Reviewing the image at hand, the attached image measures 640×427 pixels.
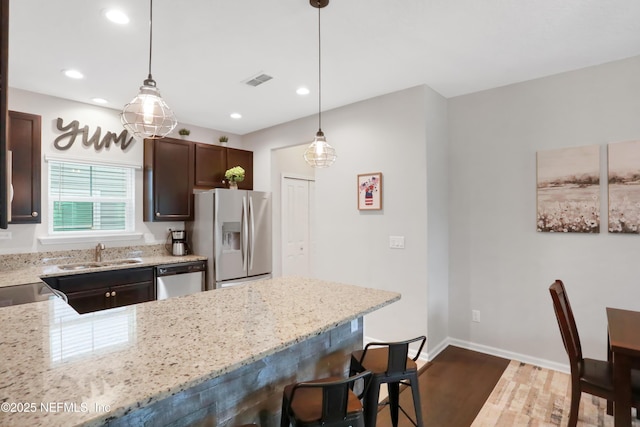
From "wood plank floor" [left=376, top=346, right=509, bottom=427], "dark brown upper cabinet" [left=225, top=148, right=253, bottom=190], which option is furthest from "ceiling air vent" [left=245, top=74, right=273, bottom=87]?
"wood plank floor" [left=376, top=346, right=509, bottom=427]

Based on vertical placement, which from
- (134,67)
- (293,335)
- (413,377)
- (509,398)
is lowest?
(509,398)

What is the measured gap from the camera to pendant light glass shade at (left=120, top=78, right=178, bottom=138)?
1.70m

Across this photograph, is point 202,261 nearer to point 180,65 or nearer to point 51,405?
point 180,65

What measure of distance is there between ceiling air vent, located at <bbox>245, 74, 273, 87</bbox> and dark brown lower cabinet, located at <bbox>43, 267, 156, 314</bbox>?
2.21 meters

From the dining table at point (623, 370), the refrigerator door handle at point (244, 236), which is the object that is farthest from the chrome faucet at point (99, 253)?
the dining table at point (623, 370)

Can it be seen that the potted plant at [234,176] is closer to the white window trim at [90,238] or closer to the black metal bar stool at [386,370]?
the white window trim at [90,238]

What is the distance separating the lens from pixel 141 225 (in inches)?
160

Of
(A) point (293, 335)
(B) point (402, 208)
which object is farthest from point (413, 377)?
(B) point (402, 208)

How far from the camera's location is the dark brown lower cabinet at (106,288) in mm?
2969

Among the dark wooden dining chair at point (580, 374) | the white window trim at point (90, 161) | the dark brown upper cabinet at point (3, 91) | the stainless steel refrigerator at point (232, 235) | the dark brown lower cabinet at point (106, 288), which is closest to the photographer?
the dark brown upper cabinet at point (3, 91)

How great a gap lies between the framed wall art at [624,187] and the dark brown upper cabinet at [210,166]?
4.22m

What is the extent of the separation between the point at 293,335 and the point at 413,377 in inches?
29.0

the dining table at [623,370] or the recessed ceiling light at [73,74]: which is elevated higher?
the recessed ceiling light at [73,74]

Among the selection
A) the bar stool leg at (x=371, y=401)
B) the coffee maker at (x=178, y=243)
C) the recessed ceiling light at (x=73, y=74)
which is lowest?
the bar stool leg at (x=371, y=401)
